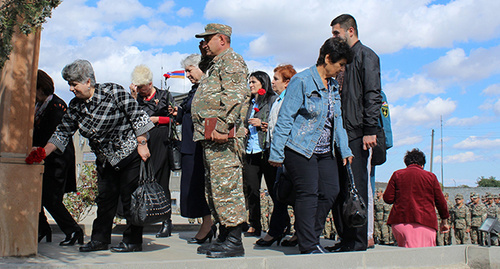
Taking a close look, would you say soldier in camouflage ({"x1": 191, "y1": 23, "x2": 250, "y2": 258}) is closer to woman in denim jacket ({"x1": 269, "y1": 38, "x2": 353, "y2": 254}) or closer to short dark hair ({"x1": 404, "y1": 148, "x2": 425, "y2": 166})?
woman in denim jacket ({"x1": 269, "y1": 38, "x2": 353, "y2": 254})

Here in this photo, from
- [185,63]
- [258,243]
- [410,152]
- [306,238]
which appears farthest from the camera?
[410,152]

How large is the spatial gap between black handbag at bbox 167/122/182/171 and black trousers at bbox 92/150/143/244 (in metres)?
1.73

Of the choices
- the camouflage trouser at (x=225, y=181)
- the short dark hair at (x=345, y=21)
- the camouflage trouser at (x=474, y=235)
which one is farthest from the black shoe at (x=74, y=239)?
the camouflage trouser at (x=474, y=235)

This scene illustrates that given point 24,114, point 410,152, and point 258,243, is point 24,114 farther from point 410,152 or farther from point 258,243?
point 410,152

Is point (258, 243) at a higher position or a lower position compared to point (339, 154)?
lower

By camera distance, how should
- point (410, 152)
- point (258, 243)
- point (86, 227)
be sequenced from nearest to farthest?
point (258, 243) < point (410, 152) < point (86, 227)

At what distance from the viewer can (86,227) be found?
723cm

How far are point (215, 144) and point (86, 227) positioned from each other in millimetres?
3486

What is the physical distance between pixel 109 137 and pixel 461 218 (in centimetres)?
1822

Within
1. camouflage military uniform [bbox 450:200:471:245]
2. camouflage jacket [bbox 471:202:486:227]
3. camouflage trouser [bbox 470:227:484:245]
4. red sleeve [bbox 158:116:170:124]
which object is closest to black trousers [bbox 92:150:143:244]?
red sleeve [bbox 158:116:170:124]

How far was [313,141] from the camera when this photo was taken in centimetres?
461

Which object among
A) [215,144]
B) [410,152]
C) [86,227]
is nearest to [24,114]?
[215,144]

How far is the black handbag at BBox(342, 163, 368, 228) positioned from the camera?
15.2ft

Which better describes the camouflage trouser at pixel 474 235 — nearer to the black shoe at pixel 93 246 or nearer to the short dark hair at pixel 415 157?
the short dark hair at pixel 415 157
